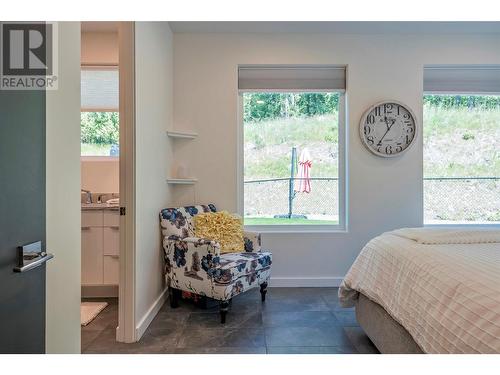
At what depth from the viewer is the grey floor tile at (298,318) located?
2.29 metres

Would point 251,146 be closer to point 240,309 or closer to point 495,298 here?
point 240,309

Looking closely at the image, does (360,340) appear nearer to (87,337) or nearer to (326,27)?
(87,337)

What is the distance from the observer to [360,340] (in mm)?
2039

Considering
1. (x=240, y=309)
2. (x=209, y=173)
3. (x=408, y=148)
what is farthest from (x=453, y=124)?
(x=240, y=309)

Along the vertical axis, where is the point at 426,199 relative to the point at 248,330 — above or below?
above

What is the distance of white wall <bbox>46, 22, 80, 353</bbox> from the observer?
1080mm

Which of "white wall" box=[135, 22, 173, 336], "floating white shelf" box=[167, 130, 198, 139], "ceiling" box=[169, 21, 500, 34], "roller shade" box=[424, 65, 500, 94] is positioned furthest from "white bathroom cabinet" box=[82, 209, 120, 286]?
"roller shade" box=[424, 65, 500, 94]

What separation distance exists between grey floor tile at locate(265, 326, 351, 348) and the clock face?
1894mm

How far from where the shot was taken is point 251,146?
130 inches

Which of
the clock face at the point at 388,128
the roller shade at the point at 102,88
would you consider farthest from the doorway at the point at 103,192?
the clock face at the point at 388,128

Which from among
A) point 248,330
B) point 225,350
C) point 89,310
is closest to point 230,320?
point 248,330

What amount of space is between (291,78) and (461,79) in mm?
1880
